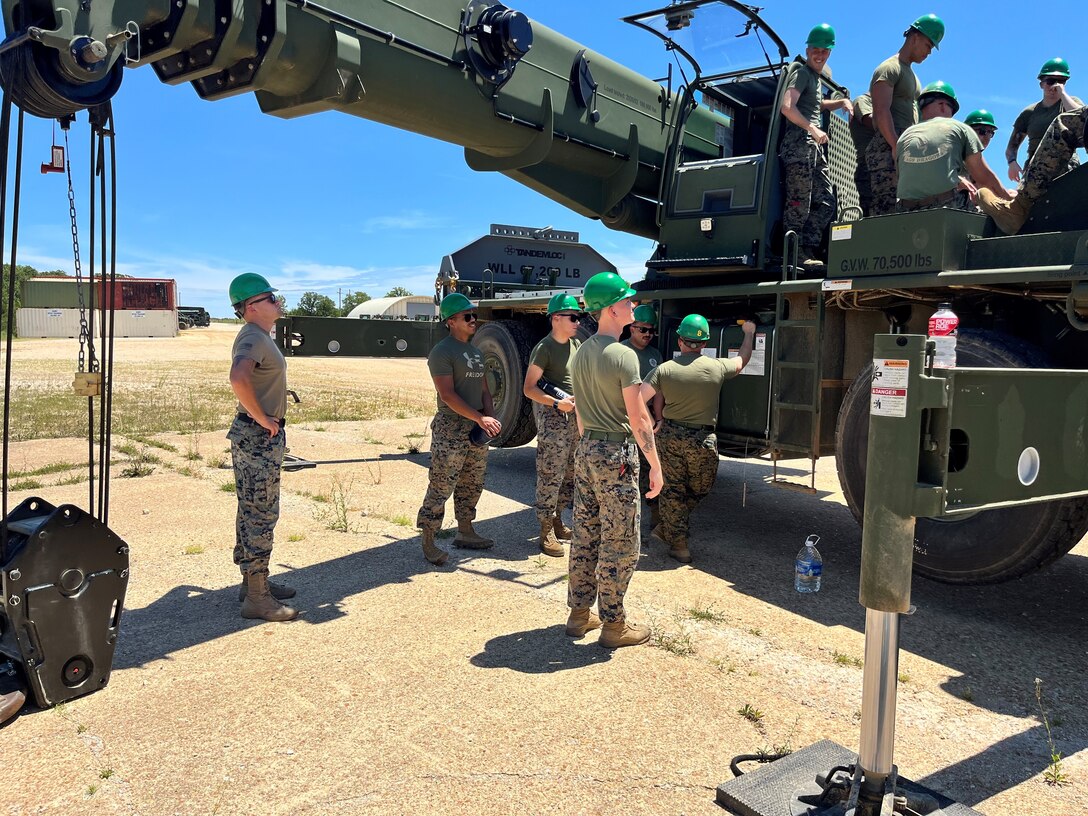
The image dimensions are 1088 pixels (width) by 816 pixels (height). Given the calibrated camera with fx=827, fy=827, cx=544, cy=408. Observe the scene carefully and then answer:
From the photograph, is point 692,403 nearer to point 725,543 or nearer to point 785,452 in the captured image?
point 785,452

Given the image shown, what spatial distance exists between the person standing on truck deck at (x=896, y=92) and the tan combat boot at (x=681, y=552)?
2.97 meters

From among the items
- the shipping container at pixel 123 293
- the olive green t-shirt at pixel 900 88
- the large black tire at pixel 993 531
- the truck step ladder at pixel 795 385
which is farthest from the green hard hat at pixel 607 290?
the shipping container at pixel 123 293

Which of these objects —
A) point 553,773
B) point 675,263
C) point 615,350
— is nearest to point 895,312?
point 675,263

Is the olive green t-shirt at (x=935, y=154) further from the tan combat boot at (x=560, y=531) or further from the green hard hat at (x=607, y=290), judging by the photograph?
the tan combat boot at (x=560, y=531)

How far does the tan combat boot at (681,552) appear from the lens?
5.48 meters

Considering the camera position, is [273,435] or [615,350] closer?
[615,350]

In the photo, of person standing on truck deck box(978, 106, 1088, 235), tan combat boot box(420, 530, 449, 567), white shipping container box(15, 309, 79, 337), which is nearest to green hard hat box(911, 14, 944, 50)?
person standing on truck deck box(978, 106, 1088, 235)

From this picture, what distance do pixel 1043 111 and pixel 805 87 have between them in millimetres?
1640

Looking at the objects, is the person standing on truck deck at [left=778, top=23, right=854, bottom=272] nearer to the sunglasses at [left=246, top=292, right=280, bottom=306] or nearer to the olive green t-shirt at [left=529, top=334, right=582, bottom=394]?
the olive green t-shirt at [left=529, top=334, right=582, bottom=394]

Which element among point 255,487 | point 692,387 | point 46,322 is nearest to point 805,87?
point 692,387

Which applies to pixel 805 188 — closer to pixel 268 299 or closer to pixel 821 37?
pixel 821 37

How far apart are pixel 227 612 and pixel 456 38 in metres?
3.66

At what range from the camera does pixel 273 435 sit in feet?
13.9

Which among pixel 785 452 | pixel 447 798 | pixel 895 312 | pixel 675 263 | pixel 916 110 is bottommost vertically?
pixel 447 798
